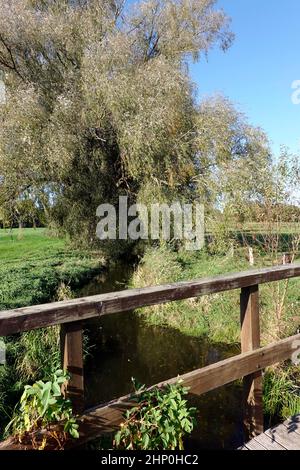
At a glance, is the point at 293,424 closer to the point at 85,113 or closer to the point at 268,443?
the point at 268,443

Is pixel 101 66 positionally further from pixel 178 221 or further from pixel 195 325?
pixel 195 325

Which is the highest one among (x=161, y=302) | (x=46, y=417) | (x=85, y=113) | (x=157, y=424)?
(x=85, y=113)

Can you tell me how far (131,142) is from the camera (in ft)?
34.1

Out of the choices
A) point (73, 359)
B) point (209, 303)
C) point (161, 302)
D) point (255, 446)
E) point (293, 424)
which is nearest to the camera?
point (73, 359)

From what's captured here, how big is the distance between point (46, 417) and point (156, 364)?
14.0ft

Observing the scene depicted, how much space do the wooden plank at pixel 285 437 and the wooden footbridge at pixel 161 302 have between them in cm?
1

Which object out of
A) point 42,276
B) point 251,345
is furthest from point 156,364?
point 42,276

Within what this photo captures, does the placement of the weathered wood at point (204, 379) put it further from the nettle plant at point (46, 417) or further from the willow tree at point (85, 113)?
the willow tree at point (85, 113)

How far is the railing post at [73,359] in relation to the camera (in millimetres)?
1798

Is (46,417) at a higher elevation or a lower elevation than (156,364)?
higher

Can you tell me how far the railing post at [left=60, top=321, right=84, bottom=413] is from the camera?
1.80 meters

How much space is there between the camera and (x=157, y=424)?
185 centimetres

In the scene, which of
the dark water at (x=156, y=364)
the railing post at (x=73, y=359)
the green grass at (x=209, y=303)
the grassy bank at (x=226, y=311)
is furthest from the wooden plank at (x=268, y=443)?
the green grass at (x=209, y=303)
